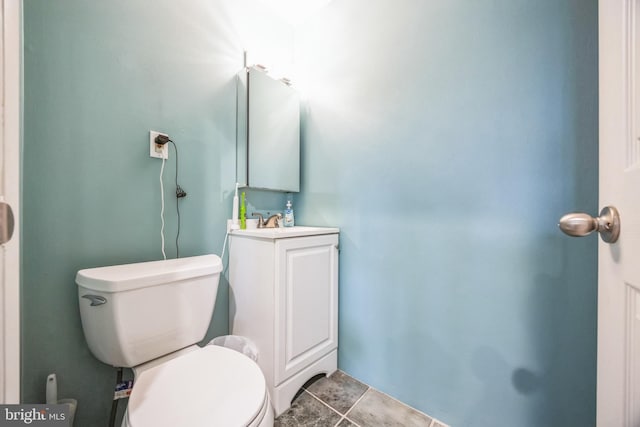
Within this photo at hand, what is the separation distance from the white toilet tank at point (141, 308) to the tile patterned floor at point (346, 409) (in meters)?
0.62

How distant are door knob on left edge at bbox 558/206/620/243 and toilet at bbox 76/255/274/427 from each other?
2.70ft

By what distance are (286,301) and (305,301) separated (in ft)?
0.41

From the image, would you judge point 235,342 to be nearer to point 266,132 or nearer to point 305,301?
point 305,301

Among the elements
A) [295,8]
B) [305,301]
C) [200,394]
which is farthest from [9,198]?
[295,8]

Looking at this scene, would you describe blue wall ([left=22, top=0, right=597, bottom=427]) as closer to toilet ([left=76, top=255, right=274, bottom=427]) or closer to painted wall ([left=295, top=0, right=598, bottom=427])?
painted wall ([left=295, top=0, right=598, bottom=427])

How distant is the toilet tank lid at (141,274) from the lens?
767mm

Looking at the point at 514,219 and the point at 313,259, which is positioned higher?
the point at 514,219

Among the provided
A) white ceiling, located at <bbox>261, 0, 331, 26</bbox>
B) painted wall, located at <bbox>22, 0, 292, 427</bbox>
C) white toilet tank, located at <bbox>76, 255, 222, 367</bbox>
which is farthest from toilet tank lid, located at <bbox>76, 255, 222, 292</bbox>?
white ceiling, located at <bbox>261, 0, 331, 26</bbox>

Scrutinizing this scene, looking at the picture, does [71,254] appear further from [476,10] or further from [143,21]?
[476,10]

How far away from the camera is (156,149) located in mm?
1064

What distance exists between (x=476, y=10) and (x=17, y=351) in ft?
5.64

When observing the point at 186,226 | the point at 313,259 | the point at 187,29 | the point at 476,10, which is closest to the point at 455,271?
the point at 313,259

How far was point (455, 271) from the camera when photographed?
41.1 inches

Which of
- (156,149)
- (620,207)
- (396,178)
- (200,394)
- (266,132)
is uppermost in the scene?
(266,132)
